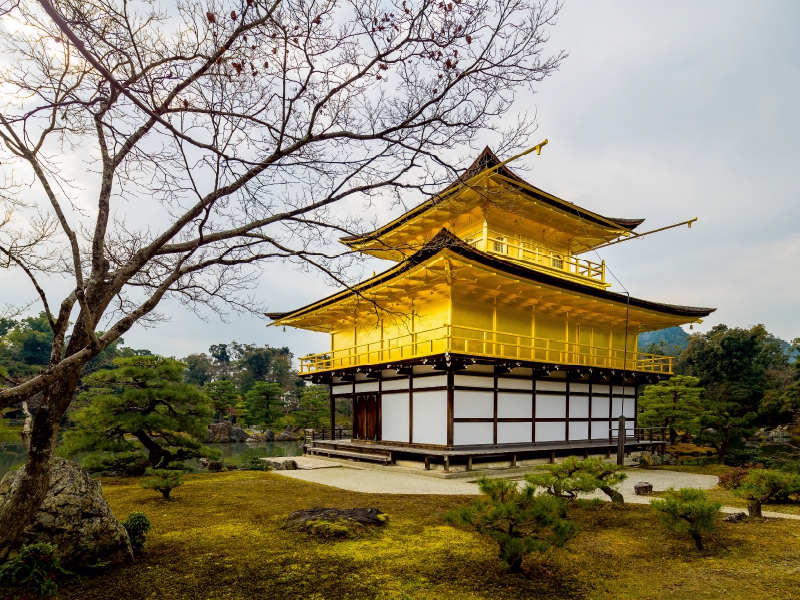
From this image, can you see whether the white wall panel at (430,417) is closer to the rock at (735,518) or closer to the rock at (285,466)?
the rock at (285,466)

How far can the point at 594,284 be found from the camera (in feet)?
62.2

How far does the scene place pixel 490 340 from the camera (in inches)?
572

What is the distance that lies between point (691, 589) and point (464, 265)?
916cm

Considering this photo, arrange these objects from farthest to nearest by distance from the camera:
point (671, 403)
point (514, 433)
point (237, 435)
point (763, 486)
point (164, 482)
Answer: point (237, 435) → point (671, 403) → point (514, 433) → point (164, 482) → point (763, 486)

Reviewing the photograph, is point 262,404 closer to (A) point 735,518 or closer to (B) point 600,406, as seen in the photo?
(B) point 600,406

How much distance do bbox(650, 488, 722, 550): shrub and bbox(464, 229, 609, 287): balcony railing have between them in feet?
35.3

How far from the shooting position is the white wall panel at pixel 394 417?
52.6 ft

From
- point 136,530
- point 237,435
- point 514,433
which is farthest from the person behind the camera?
point 237,435

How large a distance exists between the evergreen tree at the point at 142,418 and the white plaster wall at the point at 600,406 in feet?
43.5

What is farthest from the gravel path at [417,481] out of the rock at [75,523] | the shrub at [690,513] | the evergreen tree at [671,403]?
the evergreen tree at [671,403]

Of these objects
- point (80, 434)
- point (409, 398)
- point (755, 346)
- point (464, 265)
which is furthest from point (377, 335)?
point (755, 346)

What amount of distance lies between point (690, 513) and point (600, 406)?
44.8ft

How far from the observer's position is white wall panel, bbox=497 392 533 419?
1507cm

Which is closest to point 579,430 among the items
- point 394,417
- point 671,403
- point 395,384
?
point 394,417
